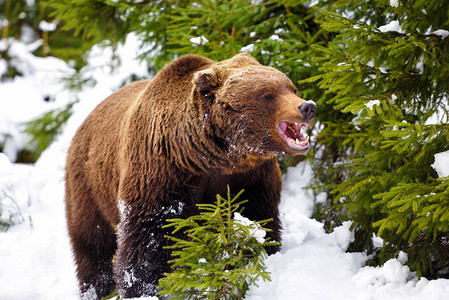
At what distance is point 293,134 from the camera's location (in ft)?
11.1

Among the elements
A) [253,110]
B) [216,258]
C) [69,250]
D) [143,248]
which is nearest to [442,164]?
[253,110]

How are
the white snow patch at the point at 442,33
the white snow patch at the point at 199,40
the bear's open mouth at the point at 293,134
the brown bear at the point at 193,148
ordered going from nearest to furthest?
the bear's open mouth at the point at 293,134 → the brown bear at the point at 193,148 → the white snow patch at the point at 442,33 → the white snow patch at the point at 199,40

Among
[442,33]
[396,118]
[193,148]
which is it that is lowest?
[193,148]

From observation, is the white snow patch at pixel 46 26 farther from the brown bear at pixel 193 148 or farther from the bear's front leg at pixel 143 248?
the bear's front leg at pixel 143 248

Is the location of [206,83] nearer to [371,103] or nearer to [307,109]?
[307,109]

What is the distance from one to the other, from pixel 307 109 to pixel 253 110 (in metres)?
0.46

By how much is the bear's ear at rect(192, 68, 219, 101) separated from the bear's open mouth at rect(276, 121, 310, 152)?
1.96 feet

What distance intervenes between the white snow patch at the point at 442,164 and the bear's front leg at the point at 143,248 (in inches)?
70.5

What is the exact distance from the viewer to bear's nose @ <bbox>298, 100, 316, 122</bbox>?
3.09 m

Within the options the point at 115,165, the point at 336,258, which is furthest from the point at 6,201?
the point at 336,258

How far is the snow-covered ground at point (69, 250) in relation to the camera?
3262mm

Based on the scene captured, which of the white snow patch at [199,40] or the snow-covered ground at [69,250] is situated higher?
the white snow patch at [199,40]

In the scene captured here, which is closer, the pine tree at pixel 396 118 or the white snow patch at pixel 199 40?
the pine tree at pixel 396 118

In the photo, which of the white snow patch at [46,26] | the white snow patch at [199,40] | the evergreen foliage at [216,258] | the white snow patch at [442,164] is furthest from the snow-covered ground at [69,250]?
A: the white snow patch at [46,26]
